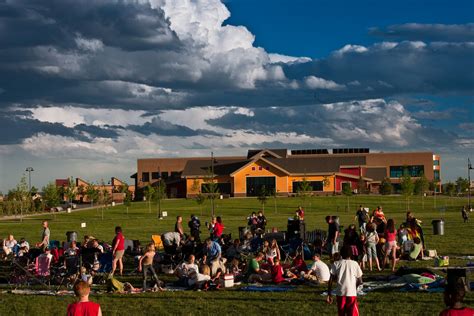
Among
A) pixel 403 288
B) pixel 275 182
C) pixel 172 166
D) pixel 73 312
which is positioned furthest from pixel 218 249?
pixel 172 166

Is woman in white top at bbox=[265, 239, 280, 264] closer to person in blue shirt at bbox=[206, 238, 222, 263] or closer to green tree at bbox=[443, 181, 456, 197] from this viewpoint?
→ person in blue shirt at bbox=[206, 238, 222, 263]

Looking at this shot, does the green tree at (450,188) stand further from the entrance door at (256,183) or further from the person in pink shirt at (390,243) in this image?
the person in pink shirt at (390,243)

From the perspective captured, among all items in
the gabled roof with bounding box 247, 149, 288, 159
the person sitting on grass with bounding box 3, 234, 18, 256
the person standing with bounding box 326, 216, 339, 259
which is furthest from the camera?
the gabled roof with bounding box 247, 149, 288, 159

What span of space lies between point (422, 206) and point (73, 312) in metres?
69.2

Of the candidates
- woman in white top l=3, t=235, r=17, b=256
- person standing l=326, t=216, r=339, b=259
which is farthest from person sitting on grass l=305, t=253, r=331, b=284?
woman in white top l=3, t=235, r=17, b=256

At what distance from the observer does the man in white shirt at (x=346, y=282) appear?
35.5 feet

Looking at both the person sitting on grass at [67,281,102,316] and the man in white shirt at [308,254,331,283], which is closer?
the person sitting on grass at [67,281,102,316]

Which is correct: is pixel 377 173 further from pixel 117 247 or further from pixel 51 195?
pixel 117 247

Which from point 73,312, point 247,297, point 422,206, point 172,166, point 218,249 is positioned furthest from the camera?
point 172,166

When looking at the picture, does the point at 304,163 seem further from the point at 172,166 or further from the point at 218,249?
the point at 218,249

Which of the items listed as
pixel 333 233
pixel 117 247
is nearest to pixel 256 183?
pixel 333 233

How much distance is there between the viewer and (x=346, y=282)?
10883 mm

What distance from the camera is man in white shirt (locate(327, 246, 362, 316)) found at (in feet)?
35.5

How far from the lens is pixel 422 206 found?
73.8m
